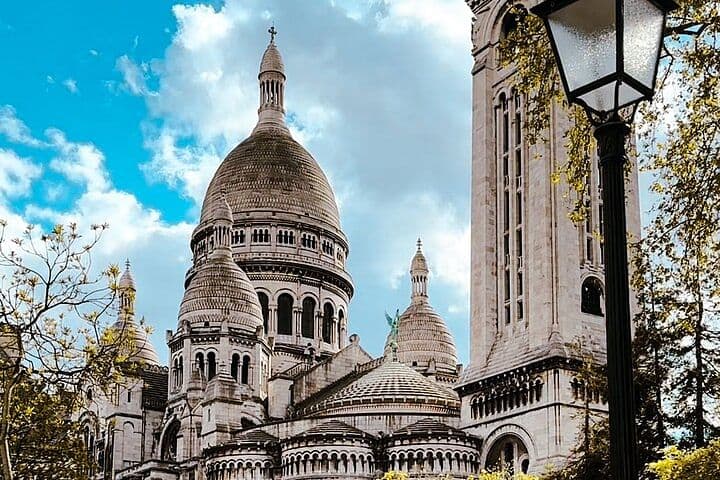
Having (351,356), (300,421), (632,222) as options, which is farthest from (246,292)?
(632,222)

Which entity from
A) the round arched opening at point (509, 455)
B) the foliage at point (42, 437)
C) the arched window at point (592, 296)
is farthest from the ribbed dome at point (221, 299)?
the foliage at point (42, 437)

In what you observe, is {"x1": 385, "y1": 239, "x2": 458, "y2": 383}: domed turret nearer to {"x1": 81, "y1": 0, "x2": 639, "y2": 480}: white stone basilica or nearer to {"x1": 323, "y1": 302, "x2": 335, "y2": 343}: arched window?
{"x1": 81, "y1": 0, "x2": 639, "y2": 480}: white stone basilica

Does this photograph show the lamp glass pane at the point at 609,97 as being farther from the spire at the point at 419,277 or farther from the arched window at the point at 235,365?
the spire at the point at 419,277

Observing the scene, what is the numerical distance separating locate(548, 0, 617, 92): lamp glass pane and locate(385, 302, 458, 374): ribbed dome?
2594 inches

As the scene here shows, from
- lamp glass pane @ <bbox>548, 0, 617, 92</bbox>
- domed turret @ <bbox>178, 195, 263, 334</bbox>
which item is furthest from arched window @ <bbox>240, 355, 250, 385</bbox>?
lamp glass pane @ <bbox>548, 0, 617, 92</bbox>

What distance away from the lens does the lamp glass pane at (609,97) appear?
7676 millimetres

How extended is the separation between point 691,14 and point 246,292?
53.1 metres

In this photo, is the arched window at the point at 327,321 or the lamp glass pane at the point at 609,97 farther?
the arched window at the point at 327,321

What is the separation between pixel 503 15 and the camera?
5478 cm

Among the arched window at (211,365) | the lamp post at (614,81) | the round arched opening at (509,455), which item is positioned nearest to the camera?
the lamp post at (614,81)

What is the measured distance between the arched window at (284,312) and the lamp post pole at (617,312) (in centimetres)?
6789

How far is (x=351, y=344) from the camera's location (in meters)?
71.1

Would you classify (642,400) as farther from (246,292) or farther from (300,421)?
(246,292)

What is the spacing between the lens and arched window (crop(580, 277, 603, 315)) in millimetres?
50594
